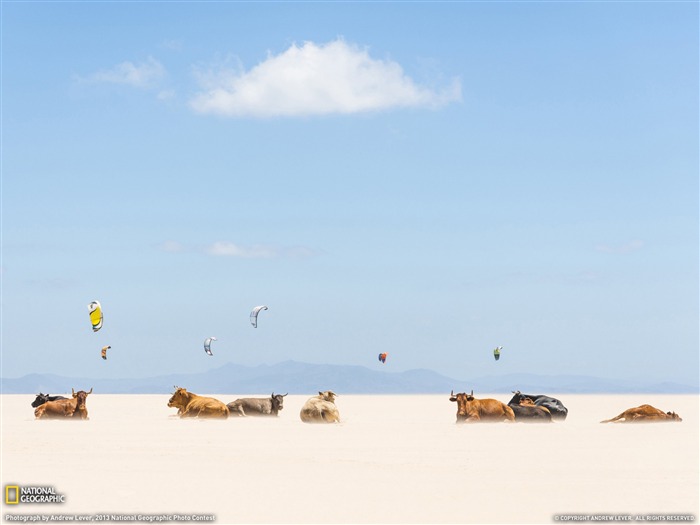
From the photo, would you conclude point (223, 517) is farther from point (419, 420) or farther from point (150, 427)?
point (419, 420)

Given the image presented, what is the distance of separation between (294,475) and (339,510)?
3866 millimetres

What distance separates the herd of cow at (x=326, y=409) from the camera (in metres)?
33.2

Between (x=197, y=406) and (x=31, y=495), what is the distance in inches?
823

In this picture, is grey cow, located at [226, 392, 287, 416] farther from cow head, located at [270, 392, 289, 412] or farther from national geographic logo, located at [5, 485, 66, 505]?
national geographic logo, located at [5, 485, 66, 505]

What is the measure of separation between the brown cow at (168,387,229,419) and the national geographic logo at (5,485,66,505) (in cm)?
1947

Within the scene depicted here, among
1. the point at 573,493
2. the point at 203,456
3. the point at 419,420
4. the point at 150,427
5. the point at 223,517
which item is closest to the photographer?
the point at 223,517

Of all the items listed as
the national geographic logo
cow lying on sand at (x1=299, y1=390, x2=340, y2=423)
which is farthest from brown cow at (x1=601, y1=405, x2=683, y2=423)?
the national geographic logo

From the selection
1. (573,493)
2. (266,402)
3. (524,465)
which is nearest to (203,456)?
(524,465)

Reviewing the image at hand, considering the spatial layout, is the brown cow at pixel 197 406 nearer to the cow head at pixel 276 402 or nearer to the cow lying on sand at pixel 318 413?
the cow head at pixel 276 402

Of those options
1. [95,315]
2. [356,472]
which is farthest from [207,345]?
[356,472]

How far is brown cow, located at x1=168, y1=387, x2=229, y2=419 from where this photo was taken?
35344mm

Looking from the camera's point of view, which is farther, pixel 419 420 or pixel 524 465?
pixel 419 420

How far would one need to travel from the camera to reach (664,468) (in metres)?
19.8

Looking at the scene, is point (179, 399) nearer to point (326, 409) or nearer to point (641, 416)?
point (326, 409)
